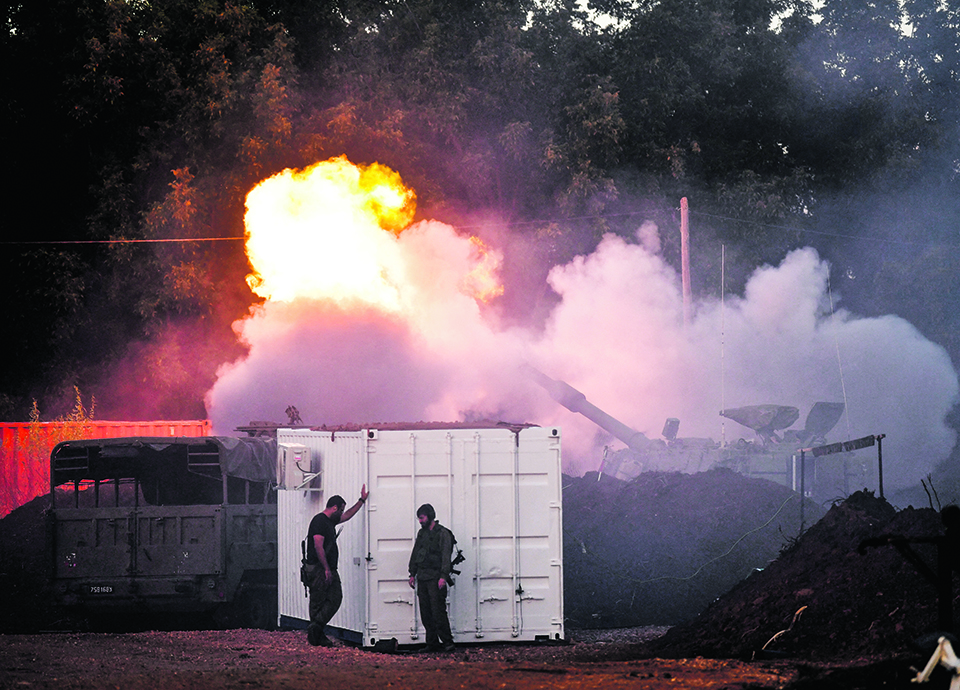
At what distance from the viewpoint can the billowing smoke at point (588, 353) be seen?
95.2 ft

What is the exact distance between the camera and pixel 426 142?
36531mm

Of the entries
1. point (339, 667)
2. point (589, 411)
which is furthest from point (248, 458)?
point (589, 411)

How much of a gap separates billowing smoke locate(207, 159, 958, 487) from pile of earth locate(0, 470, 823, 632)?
8.12m

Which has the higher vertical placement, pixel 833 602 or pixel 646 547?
pixel 646 547

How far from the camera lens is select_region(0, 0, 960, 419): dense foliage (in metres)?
34.9

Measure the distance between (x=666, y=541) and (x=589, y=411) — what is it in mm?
8301

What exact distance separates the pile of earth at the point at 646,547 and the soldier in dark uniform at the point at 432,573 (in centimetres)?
408

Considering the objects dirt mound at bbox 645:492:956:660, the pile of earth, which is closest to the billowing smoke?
the pile of earth

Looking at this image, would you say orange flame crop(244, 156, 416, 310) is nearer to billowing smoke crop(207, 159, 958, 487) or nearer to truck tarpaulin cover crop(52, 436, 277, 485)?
billowing smoke crop(207, 159, 958, 487)

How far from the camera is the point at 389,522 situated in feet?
44.8

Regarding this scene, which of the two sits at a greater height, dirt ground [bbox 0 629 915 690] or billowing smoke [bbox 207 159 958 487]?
billowing smoke [bbox 207 159 958 487]

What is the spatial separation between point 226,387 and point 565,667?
19509 millimetres

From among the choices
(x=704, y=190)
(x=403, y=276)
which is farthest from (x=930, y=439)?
(x=403, y=276)

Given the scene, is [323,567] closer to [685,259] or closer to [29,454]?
[29,454]
